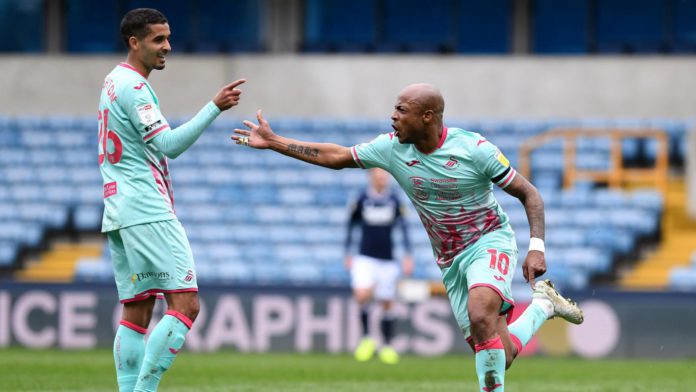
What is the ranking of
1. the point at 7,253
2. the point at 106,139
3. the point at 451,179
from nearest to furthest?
1. the point at 106,139
2. the point at 451,179
3. the point at 7,253

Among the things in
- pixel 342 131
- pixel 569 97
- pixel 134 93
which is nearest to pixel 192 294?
pixel 134 93

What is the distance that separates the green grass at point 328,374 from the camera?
1014 centimetres

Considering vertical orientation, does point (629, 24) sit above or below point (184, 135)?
above

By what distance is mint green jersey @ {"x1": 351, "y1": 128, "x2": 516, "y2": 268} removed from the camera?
7.55 meters

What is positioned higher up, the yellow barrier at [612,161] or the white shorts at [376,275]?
the yellow barrier at [612,161]

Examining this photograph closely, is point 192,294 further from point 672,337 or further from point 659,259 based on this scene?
point 659,259

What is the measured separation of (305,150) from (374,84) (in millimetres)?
13963

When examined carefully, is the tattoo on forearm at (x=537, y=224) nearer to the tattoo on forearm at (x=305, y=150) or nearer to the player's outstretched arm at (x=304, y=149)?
the player's outstretched arm at (x=304, y=149)

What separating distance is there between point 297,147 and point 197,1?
15904 millimetres

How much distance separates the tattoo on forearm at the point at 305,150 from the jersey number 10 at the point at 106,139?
1.06 meters

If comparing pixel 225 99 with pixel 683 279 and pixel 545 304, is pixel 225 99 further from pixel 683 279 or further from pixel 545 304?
pixel 683 279

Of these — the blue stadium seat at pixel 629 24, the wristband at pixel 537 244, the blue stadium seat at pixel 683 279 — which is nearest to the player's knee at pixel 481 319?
the wristband at pixel 537 244

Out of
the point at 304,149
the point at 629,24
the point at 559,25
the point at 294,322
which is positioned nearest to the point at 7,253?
the point at 294,322

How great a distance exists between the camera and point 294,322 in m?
15.3
